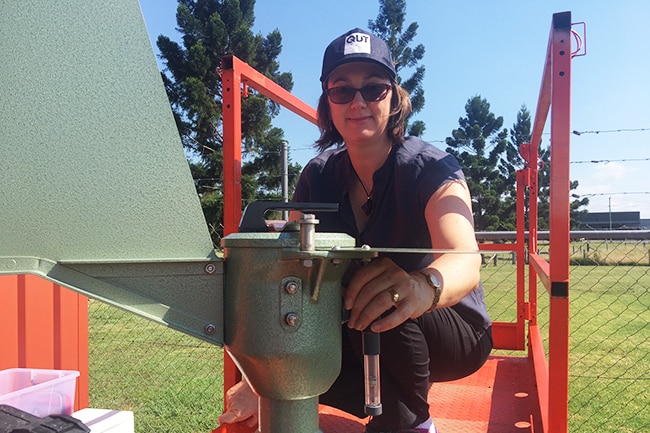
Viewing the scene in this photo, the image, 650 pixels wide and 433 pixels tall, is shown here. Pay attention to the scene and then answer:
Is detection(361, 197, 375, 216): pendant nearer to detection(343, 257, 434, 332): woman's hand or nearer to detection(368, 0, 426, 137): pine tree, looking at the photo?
detection(343, 257, 434, 332): woman's hand

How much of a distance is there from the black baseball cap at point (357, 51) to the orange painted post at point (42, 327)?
1460mm

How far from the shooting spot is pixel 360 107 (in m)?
1.50

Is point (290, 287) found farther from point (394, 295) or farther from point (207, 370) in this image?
point (207, 370)

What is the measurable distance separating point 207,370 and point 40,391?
3150 mm

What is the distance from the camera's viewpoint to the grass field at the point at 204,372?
3369mm

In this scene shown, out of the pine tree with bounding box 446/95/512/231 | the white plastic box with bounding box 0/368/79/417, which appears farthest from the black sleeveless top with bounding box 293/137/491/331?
the pine tree with bounding box 446/95/512/231

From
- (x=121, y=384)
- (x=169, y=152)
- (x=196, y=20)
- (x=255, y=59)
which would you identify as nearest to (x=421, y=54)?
(x=255, y=59)

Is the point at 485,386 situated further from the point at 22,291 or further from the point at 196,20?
the point at 196,20

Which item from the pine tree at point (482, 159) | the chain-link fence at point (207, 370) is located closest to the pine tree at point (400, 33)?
the pine tree at point (482, 159)

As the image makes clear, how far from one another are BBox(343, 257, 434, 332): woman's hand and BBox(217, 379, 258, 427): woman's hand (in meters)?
0.67

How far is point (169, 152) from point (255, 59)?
21173 millimetres

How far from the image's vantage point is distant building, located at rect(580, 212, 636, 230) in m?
24.0

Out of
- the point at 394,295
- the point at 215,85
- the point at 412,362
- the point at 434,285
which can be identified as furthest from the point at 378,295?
the point at 215,85

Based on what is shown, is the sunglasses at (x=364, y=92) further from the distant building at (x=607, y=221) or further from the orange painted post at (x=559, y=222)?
the distant building at (x=607, y=221)
